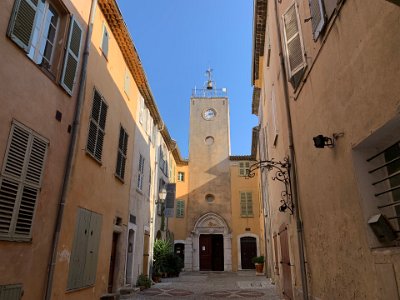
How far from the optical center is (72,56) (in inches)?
300

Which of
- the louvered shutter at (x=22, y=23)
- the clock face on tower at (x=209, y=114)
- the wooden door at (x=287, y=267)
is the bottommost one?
the wooden door at (x=287, y=267)

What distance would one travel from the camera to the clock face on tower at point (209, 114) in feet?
98.2

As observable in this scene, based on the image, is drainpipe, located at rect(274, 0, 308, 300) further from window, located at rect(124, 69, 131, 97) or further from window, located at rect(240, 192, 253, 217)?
window, located at rect(240, 192, 253, 217)

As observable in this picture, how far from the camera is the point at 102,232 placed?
9.70 metres

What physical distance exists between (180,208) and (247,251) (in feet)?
20.5

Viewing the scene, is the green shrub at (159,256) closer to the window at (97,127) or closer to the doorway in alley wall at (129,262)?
the doorway in alley wall at (129,262)

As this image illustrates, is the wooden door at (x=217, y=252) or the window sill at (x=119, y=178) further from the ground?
the window sill at (x=119, y=178)

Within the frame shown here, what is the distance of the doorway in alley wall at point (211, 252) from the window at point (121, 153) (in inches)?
639

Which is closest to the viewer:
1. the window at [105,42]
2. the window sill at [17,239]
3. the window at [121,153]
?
the window sill at [17,239]

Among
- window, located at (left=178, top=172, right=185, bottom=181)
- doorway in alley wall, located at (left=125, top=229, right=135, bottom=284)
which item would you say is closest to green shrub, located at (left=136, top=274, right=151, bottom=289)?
doorway in alley wall, located at (left=125, top=229, right=135, bottom=284)

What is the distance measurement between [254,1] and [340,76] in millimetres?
8703

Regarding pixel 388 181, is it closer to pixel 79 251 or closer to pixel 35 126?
pixel 35 126

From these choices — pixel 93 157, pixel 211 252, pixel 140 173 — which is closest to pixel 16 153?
pixel 93 157

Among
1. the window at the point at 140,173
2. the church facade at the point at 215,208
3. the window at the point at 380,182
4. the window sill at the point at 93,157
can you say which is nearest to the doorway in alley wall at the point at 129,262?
the window at the point at 140,173
